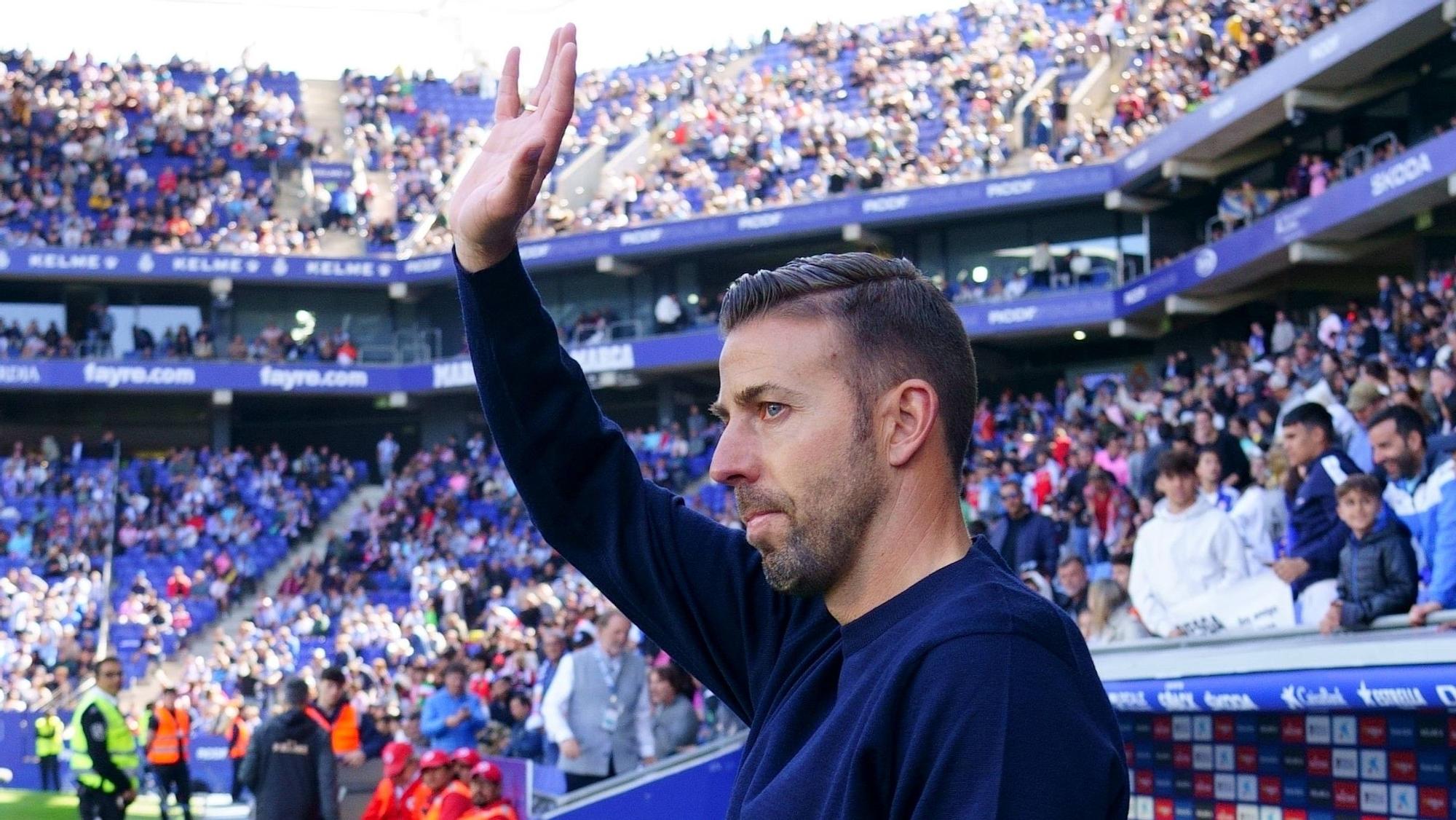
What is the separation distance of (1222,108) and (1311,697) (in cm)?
1850

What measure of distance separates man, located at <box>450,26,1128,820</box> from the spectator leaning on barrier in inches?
193

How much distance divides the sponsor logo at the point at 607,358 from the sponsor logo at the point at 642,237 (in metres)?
2.03

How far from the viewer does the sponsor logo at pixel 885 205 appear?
28.8 m

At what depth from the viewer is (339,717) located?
35.2ft

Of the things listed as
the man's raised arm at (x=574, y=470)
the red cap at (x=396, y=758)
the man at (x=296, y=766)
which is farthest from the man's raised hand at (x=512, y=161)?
the man at (x=296, y=766)

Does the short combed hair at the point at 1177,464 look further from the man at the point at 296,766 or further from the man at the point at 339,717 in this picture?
the man at the point at 339,717

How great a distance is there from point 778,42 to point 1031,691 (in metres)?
36.5

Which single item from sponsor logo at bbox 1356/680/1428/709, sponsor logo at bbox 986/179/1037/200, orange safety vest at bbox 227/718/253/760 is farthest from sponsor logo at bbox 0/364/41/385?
sponsor logo at bbox 1356/680/1428/709

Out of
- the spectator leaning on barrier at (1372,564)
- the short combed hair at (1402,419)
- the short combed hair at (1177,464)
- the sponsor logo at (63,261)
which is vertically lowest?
the spectator leaning on barrier at (1372,564)

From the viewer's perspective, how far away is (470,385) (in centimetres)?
3362

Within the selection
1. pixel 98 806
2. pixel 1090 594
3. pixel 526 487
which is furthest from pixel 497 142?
pixel 98 806

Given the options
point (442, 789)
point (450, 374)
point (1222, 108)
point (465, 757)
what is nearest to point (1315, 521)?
point (465, 757)

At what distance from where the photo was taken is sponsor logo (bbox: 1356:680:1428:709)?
6.00m

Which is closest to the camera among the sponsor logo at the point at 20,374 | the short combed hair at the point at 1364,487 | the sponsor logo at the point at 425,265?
the short combed hair at the point at 1364,487
